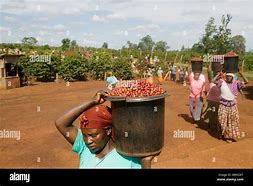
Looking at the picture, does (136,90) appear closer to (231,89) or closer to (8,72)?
(231,89)

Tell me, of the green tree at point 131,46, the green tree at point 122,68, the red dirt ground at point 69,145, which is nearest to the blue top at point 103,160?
the red dirt ground at point 69,145

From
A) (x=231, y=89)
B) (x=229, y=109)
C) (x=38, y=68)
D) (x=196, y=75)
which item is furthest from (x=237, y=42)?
(x=229, y=109)

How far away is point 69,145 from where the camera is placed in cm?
645

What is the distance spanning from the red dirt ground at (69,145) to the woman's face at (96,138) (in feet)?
9.24

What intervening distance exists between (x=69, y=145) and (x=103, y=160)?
4.53 meters

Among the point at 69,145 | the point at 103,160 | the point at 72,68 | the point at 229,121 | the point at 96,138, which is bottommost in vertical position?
the point at 69,145

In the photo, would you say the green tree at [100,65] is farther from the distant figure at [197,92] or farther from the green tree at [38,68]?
the distant figure at [197,92]

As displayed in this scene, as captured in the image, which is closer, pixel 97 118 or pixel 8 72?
pixel 97 118

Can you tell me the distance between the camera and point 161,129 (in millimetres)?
1942

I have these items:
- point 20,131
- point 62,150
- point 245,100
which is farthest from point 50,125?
point 245,100

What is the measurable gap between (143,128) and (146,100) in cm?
16

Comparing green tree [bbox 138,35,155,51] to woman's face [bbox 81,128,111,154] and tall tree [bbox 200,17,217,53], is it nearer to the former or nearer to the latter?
tall tree [bbox 200,17,217,53]

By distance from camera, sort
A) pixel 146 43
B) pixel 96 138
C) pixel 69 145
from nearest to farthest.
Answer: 1. pixel 96 138
2. pixel 69 145
3. pixel 146 43

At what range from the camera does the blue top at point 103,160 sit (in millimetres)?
2006
